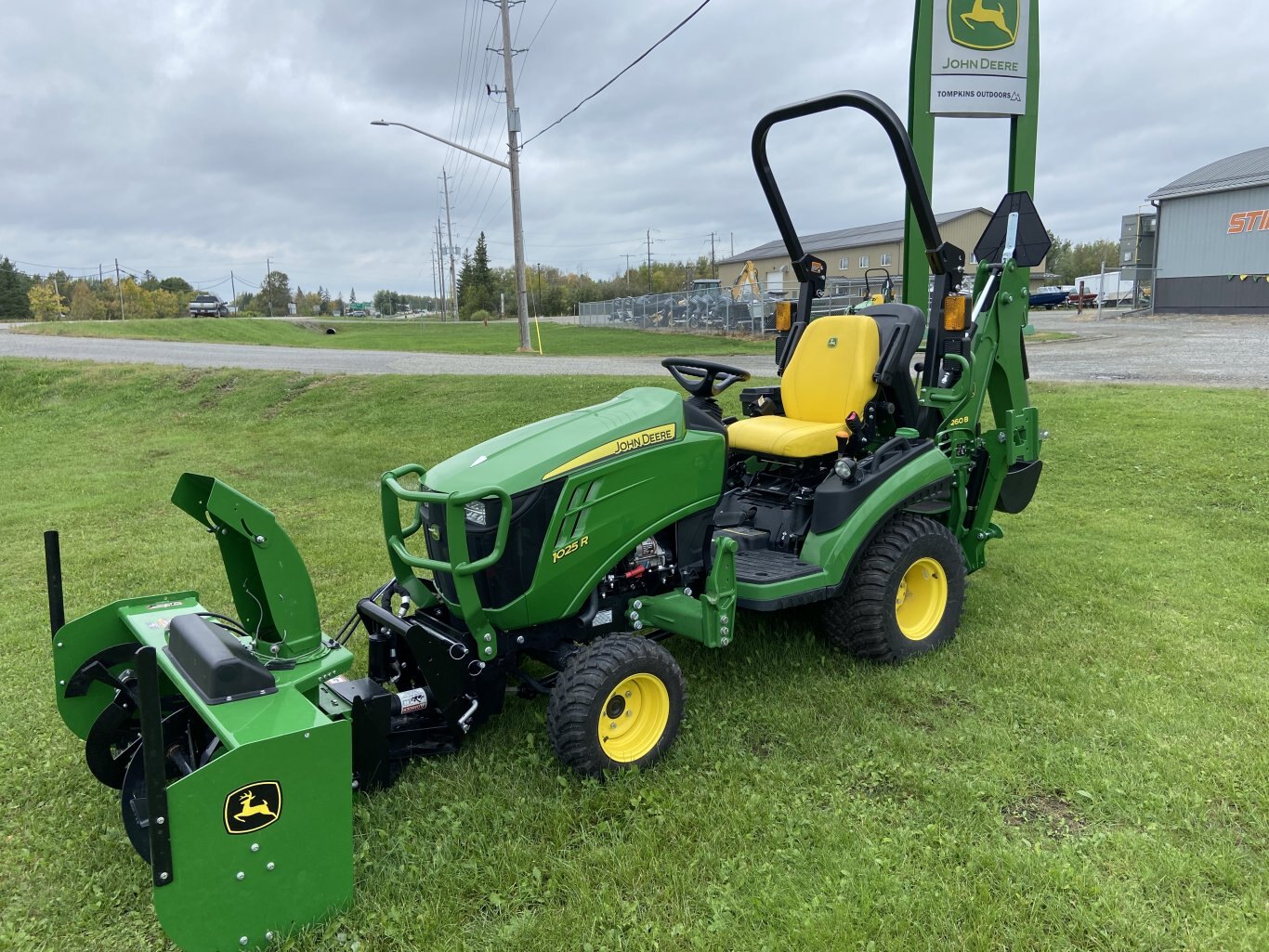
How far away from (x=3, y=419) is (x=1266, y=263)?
31831 millimetres

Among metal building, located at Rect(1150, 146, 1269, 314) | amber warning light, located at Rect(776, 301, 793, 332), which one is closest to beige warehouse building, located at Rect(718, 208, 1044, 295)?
metal building, located at Rect(1150, 146, 1269, 314)

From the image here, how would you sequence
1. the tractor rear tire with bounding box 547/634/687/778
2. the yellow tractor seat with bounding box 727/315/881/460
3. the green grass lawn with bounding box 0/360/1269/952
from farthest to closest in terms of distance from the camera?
the yellow tractor seat with bounding box 727/315/881/460 < the tractor rear tire with bounding box 547/634/687/778 < the green grass lawn with bounding box 0/360/1269/952

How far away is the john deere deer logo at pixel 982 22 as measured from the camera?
7.29 meters

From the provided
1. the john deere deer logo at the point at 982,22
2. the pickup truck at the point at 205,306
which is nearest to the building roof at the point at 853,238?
the pickup truck at the point at 205,306

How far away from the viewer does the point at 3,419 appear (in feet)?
43.0

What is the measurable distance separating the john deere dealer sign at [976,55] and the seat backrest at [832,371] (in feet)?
12.3

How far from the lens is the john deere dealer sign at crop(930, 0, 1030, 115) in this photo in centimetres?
716

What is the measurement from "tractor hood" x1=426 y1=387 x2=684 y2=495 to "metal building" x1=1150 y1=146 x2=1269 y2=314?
101ft

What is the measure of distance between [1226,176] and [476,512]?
33.1m

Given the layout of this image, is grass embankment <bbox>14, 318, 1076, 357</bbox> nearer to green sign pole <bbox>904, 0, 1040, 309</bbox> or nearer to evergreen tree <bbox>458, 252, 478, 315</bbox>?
green sign pole <bbox>904, 0, 1040, 309</bbox>

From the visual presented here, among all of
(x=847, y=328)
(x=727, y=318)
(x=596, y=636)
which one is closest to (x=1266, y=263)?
(x=727, y=318)

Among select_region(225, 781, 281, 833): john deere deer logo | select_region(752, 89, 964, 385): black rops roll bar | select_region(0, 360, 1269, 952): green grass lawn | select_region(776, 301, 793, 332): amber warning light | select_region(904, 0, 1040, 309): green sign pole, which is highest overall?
select_region(904, 0, 1040, 309): green sign pole

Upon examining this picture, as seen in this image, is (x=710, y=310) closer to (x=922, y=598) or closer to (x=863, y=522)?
(x=922, y=598)

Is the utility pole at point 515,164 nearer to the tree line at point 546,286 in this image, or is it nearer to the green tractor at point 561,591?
the green tractor at point 561,591
